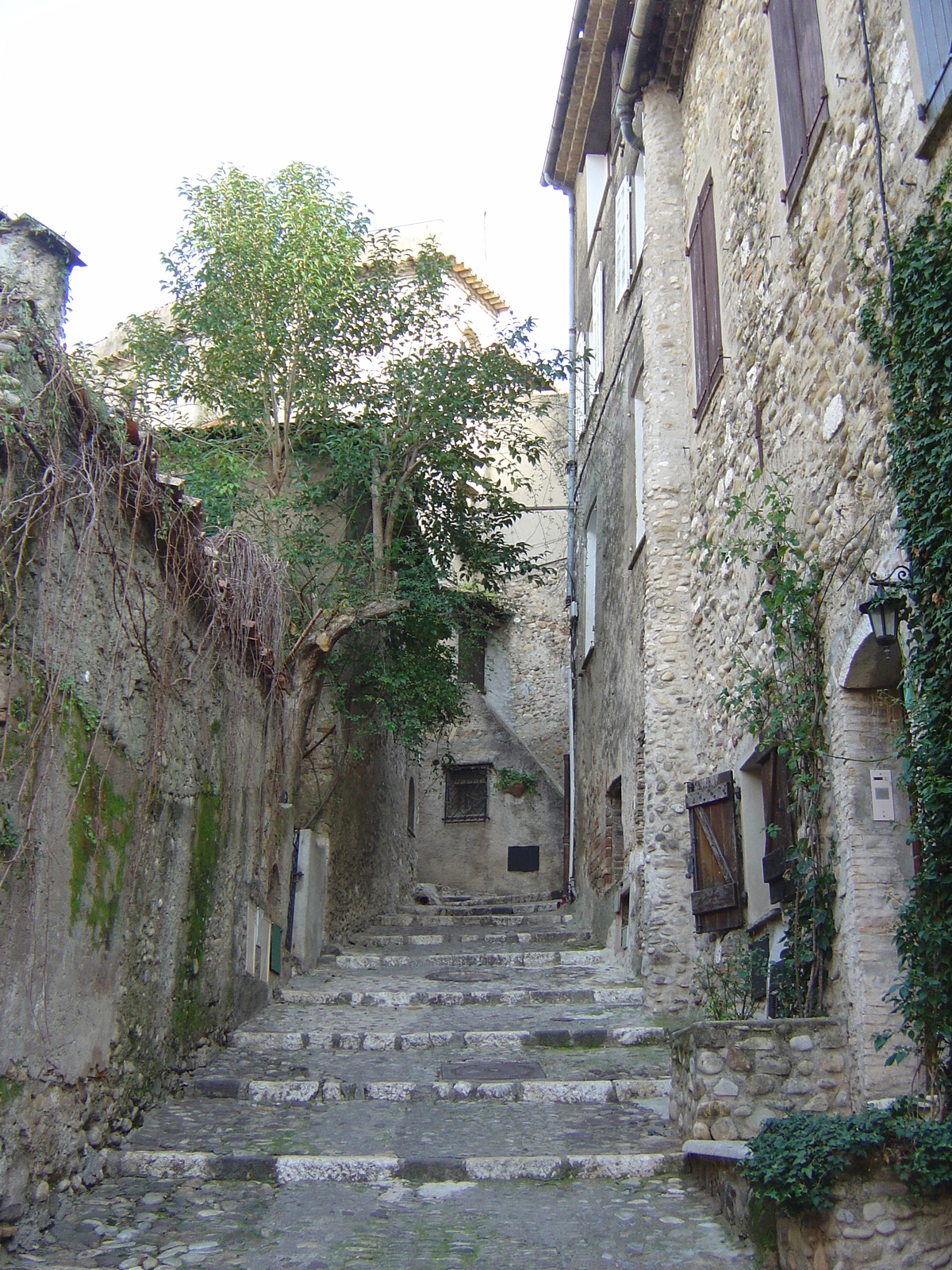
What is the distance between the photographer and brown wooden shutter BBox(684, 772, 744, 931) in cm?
647

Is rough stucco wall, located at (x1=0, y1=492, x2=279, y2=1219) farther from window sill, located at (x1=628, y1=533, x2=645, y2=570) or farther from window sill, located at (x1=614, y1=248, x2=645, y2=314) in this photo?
window sill, located at (x1=614, y1=248, x2=645, y2=314)

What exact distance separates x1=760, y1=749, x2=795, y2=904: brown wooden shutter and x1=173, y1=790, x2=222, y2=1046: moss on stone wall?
10.2ft

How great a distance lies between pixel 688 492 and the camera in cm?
830

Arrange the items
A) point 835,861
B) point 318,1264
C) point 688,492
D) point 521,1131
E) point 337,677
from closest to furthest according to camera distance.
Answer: point 318,1264
point 835,861
point 521,1131
point 688,492
point 337,677

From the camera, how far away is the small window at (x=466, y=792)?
18.0 meters

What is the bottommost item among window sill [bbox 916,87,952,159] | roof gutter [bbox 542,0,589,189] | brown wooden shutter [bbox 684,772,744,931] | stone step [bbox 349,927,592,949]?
stone step [bbox 349,927,592,949]

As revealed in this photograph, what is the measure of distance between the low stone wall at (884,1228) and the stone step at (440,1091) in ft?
6.90

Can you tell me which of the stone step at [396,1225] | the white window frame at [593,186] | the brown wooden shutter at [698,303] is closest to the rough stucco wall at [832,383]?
the brown wooden shutter at [698,303]

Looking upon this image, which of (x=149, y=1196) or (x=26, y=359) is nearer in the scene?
(x=26, y=359)

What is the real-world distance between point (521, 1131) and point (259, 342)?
7.73 metres

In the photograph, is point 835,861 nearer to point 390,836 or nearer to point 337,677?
point 337,677

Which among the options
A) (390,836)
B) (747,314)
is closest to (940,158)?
(747,314)

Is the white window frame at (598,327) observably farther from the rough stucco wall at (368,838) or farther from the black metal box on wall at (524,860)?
the black metal box on wall at (524,860)

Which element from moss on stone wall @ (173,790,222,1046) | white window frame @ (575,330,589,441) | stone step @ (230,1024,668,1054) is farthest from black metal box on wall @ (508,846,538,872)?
moss on stone wall @ (173,790,222,1046)
